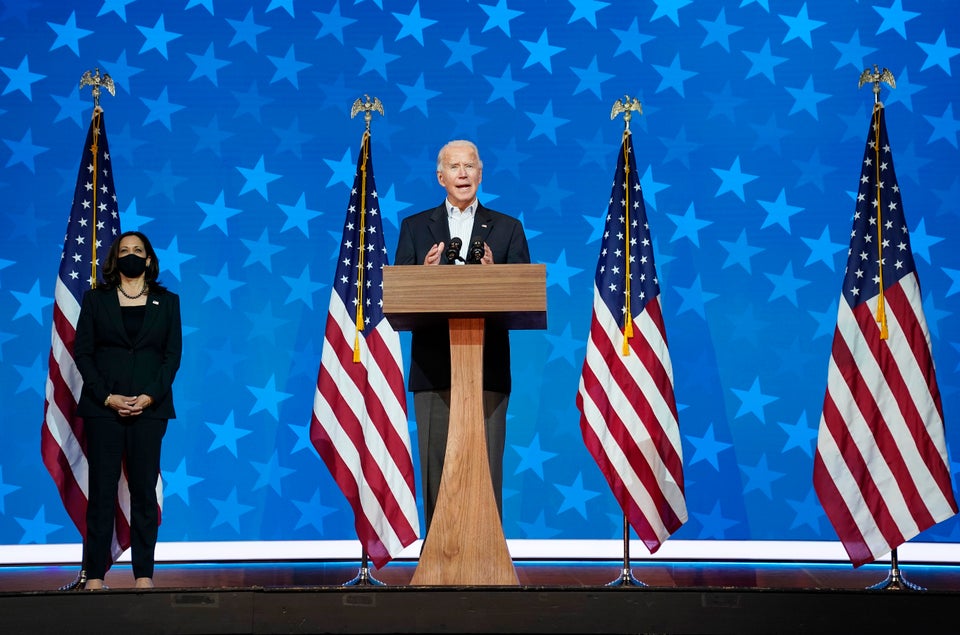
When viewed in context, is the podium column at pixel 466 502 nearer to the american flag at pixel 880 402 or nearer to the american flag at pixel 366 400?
the american flag at pixel 366 400

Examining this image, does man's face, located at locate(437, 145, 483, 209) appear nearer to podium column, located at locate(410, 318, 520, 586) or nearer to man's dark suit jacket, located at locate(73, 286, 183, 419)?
podium column, located at locate(410, 318, 520, 586)

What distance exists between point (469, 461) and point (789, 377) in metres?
2.43

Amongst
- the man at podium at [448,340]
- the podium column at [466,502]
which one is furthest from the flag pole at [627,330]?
the podium column at [466,502]

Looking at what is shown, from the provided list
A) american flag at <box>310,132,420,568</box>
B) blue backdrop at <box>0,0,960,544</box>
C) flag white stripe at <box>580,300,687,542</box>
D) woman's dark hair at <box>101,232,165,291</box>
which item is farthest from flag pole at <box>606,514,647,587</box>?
woman's dark hair at <box>101,232,165,291</box>

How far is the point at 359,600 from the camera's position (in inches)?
101

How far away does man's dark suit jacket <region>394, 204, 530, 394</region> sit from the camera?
11.0 ft

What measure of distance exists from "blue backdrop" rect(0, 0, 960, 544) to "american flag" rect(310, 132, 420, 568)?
0.63 m

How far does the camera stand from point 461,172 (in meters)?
3.43

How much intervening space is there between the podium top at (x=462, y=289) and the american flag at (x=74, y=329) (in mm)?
1687

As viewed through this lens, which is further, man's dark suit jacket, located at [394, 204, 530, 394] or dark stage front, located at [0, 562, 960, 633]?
man's dark suit jacket, located at [394, 204, 530, 394]

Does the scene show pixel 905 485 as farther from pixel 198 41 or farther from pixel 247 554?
pixel 198 41

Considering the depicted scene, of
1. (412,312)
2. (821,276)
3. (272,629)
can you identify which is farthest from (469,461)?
(821,276)

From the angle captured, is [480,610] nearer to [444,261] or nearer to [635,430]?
[444,261]

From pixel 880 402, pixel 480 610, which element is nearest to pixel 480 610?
pixel 480 610
